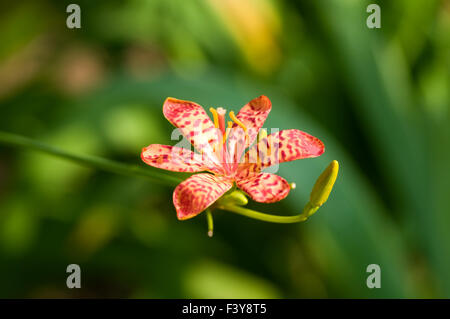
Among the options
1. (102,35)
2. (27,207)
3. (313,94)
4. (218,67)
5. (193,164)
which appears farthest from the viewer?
(102,35)

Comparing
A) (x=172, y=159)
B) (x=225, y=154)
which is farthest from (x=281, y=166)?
(x=172, y=159)

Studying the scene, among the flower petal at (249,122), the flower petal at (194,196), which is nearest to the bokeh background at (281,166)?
the flower petal at (249,122)

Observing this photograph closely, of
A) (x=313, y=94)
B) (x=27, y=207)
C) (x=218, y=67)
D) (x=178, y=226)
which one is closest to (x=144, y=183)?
(x=178, y=226)

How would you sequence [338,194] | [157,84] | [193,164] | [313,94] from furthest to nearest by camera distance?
[313,94]
[157,84]
[338,194]
[193,164]

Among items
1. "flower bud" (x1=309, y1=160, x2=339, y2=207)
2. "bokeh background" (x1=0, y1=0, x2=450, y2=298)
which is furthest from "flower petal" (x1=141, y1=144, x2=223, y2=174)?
"bokeh background" (x1=0, y1=0, x2=450, y2=298)

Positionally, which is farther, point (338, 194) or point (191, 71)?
point (191, 71)

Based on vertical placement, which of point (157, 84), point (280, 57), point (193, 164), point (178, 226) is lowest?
point (193, 164)

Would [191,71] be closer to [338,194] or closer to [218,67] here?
[218,67]

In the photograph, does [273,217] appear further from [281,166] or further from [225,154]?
[281,166]

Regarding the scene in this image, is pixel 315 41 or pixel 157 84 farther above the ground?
pixel 315 41
